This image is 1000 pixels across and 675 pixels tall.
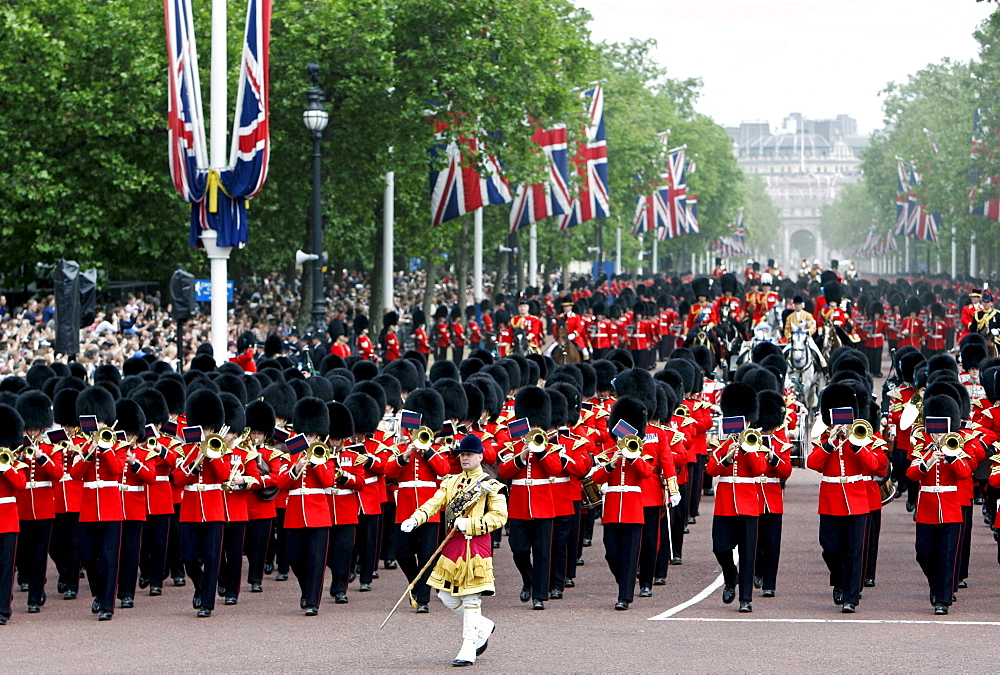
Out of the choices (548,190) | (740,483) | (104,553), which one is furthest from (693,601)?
(548,190)

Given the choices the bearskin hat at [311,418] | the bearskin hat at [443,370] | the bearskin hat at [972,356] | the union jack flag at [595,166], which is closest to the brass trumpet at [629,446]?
the bearskin hat at [311,418]

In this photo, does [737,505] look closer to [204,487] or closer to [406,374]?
[204,487]

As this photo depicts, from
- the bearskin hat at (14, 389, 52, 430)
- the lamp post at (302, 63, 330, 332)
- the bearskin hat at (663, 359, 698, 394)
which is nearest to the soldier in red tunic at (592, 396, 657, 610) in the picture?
the bearskin hat at (14, 389, 52, 430)

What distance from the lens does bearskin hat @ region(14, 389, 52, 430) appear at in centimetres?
1193

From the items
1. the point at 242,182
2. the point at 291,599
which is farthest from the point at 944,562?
the point at 242,182

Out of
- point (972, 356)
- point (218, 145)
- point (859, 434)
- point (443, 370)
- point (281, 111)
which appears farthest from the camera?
point (281, 111)

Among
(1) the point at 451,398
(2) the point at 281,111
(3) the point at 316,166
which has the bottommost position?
(1) the point at 451,398

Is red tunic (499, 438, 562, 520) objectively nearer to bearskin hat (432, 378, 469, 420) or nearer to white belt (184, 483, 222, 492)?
bearskin hat (432, 378, 469, 420)

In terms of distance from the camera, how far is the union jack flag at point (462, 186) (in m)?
33.4

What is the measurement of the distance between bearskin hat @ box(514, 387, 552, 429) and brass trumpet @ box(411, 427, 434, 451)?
0.70 meters

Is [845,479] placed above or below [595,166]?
below

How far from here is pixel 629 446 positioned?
1132cm

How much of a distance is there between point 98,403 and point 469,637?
12.2ft

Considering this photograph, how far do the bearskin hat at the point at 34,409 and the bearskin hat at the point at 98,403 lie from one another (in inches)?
12.8
